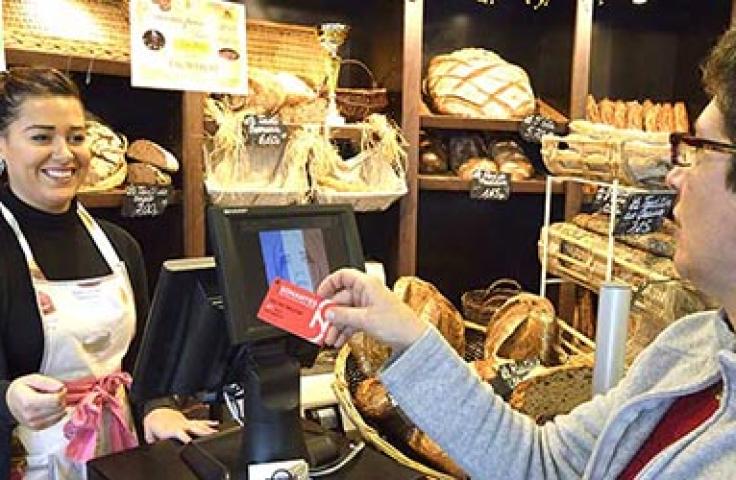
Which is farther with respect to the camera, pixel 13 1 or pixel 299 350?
pixel 13 1

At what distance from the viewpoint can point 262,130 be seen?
2.15 metres

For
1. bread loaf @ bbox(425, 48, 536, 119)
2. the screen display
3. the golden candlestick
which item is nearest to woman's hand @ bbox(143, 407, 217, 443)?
the screen display

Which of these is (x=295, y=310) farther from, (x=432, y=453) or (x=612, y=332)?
(x=432, y=453)

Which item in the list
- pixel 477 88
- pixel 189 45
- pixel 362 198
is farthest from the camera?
pixel 477 88

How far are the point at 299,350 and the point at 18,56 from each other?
1146mm

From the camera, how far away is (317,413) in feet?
6.49

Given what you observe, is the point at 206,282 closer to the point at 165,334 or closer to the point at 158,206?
the point at 165,334

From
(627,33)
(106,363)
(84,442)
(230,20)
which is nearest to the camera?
(84,442)

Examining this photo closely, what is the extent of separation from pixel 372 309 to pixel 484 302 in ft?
5.60

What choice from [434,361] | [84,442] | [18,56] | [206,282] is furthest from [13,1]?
[434,361]

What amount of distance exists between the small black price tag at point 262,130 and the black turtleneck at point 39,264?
452 mm

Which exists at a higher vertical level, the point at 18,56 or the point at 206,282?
the point at 18,56

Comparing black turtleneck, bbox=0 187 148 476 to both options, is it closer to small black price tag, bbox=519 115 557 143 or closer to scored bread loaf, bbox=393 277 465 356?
scored bread loaf, bbox=393 277 465 356

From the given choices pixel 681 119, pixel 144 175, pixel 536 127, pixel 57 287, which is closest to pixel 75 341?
pixel 57 287
